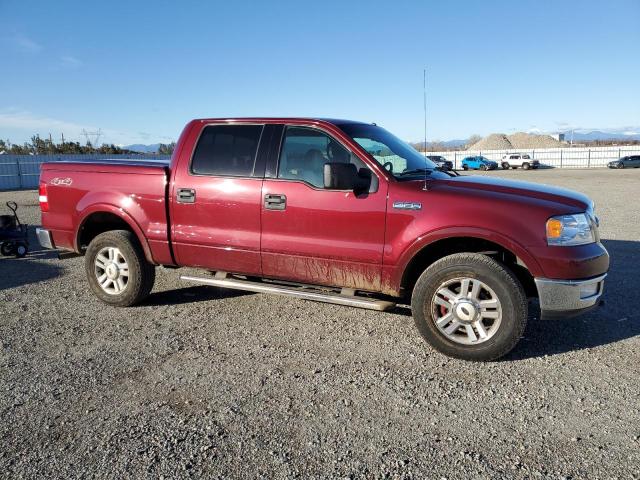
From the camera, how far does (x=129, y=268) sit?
17.9 ft

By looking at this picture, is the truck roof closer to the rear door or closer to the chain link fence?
the rear door

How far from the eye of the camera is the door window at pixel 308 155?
4.68 metres

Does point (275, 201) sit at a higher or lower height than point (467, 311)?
higher

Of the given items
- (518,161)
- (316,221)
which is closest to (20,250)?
(316,221)

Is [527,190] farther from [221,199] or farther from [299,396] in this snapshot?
[221,199]

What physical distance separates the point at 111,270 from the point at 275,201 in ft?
7.05

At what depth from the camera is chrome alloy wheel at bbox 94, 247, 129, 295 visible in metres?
5.56

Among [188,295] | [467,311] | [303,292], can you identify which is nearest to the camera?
[467,311]

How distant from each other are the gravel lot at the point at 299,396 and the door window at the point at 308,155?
1478 mm

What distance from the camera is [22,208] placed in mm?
16156

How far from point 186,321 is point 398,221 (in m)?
2.40

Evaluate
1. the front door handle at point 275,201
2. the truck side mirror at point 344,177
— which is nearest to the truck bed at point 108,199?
the front door handle at point 275,201

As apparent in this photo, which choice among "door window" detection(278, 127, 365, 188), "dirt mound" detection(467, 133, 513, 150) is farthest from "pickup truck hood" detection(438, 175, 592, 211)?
"dirt mound" detection(467, 133, 513, 150)

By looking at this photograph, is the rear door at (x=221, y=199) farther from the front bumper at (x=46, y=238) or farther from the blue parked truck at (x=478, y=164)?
the blue parked truck at (x=478, y=164)
